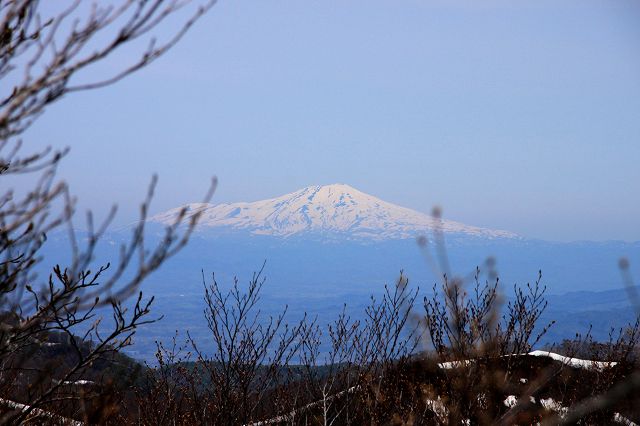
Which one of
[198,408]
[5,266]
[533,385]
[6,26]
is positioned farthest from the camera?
[198,408]

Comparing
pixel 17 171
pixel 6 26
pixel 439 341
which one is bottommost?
pixel 439 341

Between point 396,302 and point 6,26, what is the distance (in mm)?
7579

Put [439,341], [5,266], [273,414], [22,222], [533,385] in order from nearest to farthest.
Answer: [533,385] → [22,222] → [5,266] → [439,341] → [273,414]

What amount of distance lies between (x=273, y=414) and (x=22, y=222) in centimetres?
898

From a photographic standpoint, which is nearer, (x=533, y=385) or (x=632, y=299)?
(x=632, y=299)

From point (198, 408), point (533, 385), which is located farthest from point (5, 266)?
point (198, 408)

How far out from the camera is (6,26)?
117 inches

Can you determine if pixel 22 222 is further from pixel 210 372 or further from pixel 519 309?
pixel 210 372

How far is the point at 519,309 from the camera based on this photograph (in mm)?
7789

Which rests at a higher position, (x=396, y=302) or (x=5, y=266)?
(x=5, y=266)

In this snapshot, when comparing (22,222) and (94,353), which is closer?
→ (22,222)

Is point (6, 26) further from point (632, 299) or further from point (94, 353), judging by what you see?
point (632, 299)

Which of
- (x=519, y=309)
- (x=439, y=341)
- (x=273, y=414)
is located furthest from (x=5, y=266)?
(x=273, y=414)

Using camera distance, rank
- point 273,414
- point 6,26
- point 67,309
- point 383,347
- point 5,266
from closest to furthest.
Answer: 1. point 6,26
2. point 5,266
3. point 67,309
4. point 383,347
5. point 273,414
